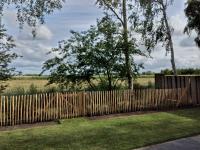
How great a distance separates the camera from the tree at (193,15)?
3666cm

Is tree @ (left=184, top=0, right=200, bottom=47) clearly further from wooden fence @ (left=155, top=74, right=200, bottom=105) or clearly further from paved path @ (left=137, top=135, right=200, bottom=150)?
paved path @ (left=137, top=135, right=200, bottom=150)

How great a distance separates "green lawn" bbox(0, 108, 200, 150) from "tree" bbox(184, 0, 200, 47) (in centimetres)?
1906

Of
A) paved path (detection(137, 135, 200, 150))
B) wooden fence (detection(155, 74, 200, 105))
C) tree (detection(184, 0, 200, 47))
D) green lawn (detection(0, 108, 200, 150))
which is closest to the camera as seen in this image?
paved path (detection(137, 135, 200, 150))

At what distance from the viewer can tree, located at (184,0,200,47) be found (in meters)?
36.7

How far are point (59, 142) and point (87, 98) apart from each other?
723 centimetres

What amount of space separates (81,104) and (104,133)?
533 centimetres

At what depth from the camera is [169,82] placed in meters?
28.1

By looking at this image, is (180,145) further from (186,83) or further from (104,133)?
(186,83)

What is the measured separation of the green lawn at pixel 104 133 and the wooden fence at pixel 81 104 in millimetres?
1036

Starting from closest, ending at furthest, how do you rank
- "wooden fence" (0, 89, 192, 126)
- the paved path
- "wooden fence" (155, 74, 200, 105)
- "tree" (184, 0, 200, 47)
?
the paved path < "wooden fence" (0, 89, 192, 126) < "wooden fence" (155, 74, 200, 105) < "tree" (184, 0, 200, 47)

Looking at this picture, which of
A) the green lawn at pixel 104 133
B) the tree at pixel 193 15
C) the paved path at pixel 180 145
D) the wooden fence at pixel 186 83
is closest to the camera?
the paved path at pixel 180 145

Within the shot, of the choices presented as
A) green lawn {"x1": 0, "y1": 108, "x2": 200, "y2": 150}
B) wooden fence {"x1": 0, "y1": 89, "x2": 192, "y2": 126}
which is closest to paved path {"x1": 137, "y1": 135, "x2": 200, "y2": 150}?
green lawn {"x1": 0, "y1": 108, "x2": 200, "y2": 150}

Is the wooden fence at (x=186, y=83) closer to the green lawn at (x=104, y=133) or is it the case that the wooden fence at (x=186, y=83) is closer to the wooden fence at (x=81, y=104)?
the wooden fence at (x=81, y=104)

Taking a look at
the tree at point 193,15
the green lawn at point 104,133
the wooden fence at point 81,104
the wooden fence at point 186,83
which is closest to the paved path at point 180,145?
the green lawn at point 104,133
